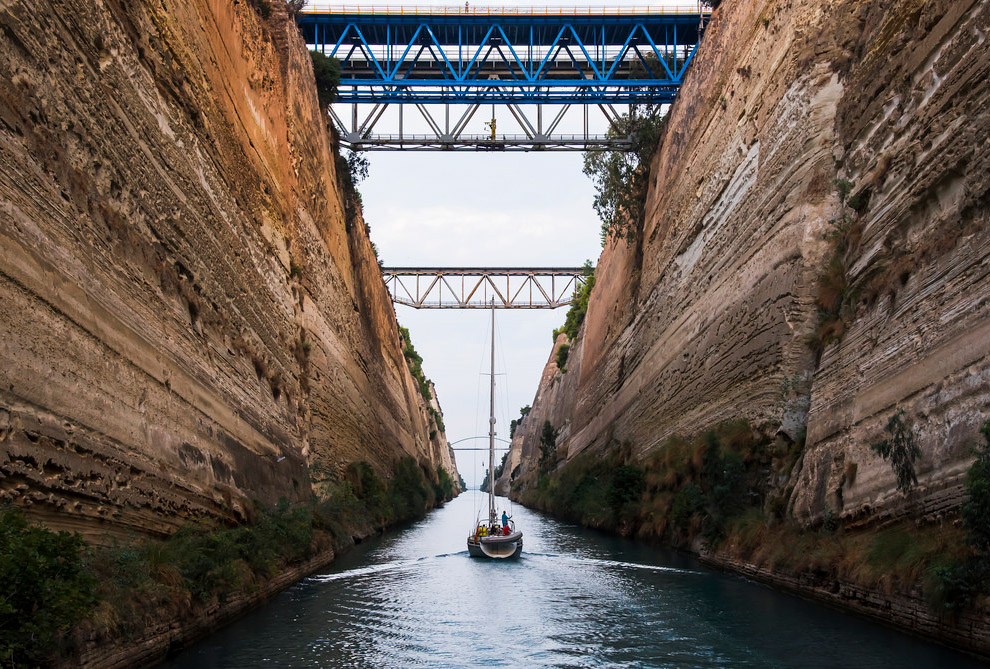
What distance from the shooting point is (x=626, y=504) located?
28.6 meters

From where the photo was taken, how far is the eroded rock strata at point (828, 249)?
1238 centimetres

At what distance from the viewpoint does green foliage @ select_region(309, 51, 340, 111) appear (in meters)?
34.1

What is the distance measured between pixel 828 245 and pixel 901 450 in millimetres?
8230

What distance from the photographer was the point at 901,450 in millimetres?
12484

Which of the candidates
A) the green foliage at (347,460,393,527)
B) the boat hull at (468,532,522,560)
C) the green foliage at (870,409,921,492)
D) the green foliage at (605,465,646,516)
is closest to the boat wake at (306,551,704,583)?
the boat hull at (468,532,522,560)

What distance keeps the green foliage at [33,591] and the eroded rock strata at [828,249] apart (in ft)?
33.5

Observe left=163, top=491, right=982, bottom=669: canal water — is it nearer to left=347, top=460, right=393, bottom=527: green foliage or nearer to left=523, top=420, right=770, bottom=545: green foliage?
left=523, top=420, right=770, bottom=545: green foliage

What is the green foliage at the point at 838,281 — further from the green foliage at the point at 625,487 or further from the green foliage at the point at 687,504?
the green foliage at the point at 625,487

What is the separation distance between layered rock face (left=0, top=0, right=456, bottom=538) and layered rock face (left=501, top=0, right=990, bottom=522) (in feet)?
36.3

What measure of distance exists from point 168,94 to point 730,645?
14.0 metres

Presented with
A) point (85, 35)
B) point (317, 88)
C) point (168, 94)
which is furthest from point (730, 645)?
point (317, 88)

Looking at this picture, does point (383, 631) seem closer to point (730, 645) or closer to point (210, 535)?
point (210, 535)

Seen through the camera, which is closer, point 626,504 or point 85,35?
point 85,35

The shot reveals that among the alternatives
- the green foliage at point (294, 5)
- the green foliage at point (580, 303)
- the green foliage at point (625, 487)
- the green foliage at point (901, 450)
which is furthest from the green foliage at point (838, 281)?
the green foliage at point (580, 303)
